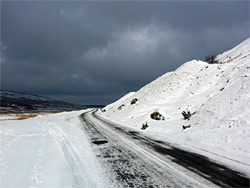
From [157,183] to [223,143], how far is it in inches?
248

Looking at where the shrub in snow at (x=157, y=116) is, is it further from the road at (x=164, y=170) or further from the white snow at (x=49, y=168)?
the white snow at (x=49, y=168)

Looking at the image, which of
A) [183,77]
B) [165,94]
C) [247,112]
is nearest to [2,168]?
[247,112]

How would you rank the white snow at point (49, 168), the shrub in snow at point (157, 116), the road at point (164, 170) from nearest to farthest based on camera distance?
the road at point (164, 170), the white snow at point (49, 168), the shrub in snow at point (157, 116)

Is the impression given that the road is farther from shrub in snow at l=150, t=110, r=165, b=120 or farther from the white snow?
shrub in snow at l=150, t=110, r=165, b=120

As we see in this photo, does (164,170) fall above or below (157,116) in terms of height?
below

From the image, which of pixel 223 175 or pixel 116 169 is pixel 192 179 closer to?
pixel 223 175

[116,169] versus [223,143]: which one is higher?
[223,143]

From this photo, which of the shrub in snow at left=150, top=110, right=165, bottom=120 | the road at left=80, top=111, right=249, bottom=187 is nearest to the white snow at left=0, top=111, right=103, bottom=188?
the road at left=80, top=111, right=249, bottom=187

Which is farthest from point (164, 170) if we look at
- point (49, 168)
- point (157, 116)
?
point (157, 116)

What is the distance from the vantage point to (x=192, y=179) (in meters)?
5.13

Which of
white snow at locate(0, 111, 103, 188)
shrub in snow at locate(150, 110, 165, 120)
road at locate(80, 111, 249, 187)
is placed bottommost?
white snow at locate(0, 111, 103, 188)

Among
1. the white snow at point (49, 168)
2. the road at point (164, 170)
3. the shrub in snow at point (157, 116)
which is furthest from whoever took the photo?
the shrub in snow at point (157, 116)

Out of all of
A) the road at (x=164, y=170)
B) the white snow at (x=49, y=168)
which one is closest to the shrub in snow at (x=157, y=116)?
the road at (x=164, y=170)

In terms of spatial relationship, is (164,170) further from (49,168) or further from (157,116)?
(157,116)
